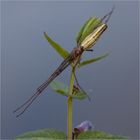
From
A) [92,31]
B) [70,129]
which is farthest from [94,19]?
[70,129]

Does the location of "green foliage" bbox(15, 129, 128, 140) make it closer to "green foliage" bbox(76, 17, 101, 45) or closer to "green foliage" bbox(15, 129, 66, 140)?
"green foliage" bbox(15, 129, 66, 140)

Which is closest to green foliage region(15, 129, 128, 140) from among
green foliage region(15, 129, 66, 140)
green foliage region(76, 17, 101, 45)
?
green foliage region(15, 129, 66, 140)

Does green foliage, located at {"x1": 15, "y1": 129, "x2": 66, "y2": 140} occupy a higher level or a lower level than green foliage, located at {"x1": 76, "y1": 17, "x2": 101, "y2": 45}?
lower

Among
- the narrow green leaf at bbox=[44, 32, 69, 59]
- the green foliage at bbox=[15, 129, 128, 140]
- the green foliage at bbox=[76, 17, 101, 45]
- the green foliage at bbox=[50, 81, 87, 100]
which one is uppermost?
the green foliage at bbox=[76, 17, 101, 45]

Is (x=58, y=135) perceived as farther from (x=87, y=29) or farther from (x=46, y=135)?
(x=87, y=29)

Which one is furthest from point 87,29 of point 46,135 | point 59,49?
point 46,135

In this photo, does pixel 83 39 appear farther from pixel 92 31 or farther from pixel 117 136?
pixel 117 136

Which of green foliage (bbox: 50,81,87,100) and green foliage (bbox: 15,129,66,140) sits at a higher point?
green foliage (bbox: 50,81,87,100)

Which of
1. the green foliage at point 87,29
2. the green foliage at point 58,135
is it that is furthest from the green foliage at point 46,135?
the green foliage at point 87,29
